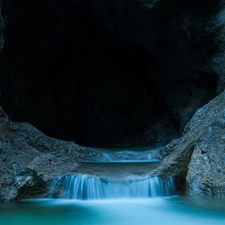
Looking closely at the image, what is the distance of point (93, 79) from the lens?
1728 centimetres

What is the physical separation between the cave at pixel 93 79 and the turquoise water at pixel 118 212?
7446mm

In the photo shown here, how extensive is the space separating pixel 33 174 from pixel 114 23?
7921 mm

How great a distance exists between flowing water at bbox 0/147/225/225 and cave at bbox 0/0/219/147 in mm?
6948

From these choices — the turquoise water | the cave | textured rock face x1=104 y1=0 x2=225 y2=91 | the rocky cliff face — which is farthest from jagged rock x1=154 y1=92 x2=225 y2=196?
the cave

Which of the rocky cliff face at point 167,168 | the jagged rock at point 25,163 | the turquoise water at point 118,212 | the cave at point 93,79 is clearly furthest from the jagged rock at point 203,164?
the cave at point 93,79

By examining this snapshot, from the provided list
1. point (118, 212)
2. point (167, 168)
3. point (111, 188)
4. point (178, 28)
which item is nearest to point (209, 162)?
point (167, 168)

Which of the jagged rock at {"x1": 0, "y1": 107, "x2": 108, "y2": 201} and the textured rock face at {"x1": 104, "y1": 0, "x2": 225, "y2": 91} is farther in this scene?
the textured rock face at {"x1": 104, "y1": 0, "x2": 225, "y2": 91}

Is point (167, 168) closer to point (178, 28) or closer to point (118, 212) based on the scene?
point (118, 212)

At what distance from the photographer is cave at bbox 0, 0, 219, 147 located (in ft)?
43.7

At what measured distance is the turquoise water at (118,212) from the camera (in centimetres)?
461

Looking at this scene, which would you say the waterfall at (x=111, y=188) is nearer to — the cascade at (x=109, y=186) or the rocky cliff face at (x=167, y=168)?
the cascade at (x=109, y=186)

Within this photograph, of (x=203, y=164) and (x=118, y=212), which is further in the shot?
(x=203, y=164)

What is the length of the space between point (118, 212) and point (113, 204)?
51 centimetres

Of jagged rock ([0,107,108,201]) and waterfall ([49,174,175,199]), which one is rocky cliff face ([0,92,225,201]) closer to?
jagged rock ([0,107,108,201])
